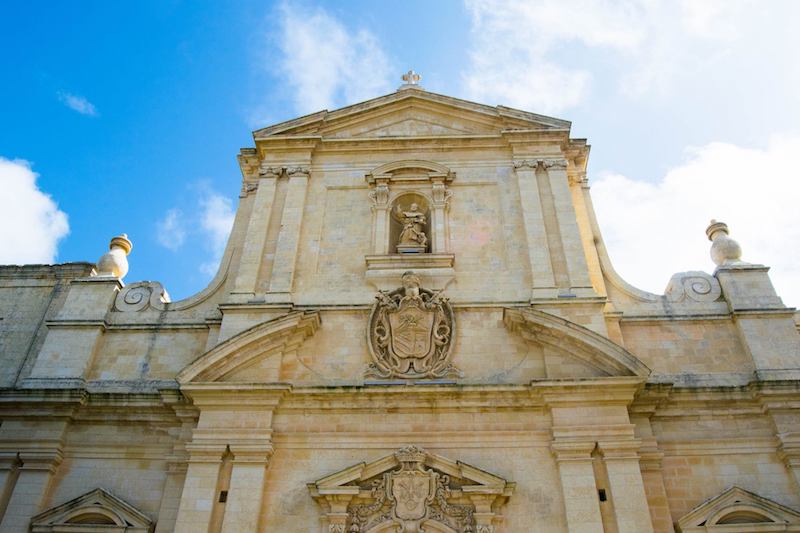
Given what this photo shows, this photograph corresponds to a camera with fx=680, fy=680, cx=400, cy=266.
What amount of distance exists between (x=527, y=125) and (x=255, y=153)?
620 centimetres

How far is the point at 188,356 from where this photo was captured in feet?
40.7

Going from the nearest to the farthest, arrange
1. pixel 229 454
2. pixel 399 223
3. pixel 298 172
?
1. pixel 229 454
2. pixel 399 223
3. pixel 298 172

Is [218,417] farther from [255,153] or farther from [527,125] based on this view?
[527,125]

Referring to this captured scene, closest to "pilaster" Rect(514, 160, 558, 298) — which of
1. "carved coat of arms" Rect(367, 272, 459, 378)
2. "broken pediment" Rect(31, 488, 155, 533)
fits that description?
"carved coat of arms" Rect(367, 272, 459, 378)

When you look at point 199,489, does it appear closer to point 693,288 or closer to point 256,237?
point 256,237

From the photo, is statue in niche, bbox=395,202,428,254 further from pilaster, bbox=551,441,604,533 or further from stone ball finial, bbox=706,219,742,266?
stone ball finial, bbox=706,219,742,266

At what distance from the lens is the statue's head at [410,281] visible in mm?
12219

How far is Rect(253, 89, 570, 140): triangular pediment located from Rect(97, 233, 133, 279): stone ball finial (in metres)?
3.68

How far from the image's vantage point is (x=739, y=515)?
10039 millimetres

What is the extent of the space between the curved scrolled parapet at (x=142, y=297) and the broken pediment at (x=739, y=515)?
32.5 ft

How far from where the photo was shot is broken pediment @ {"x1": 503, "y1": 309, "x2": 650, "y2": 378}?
10.8 m

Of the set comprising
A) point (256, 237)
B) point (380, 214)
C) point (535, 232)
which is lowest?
point (535, 232)

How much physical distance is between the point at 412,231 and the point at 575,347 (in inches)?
168

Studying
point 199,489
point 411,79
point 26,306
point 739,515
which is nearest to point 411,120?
point 411,79
